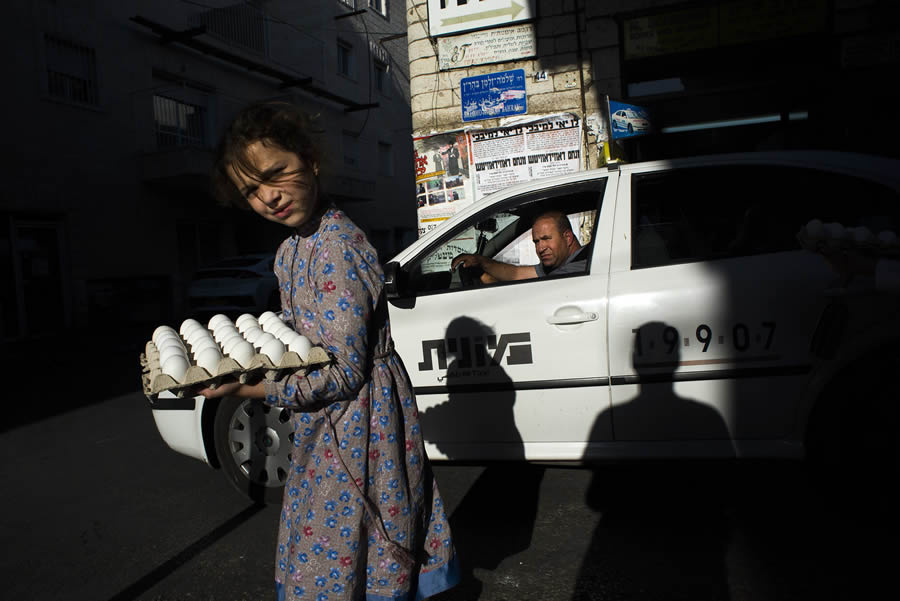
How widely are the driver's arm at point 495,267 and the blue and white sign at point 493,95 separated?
3713mm

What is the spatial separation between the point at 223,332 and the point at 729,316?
2.10 m

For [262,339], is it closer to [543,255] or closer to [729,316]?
[729,316]

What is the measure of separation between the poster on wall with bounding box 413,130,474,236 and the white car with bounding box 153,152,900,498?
3.74 meters

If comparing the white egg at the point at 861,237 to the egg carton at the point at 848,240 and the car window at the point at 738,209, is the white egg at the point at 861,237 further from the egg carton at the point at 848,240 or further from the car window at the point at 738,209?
the car window at the point at 738,209

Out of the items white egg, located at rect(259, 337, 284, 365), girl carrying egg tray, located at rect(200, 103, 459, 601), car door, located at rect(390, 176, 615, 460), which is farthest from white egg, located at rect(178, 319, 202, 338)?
car door, located at rect(390, 176, 615, 460)

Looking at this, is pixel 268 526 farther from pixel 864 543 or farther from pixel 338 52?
pixel 338 52

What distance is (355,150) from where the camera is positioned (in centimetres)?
2367

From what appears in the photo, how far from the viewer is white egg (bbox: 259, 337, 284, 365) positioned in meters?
1.33

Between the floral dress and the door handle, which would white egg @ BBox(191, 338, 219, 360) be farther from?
the door handle

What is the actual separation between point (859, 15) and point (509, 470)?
5.55m

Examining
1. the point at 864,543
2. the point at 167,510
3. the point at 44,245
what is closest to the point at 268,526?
the point at 167,510

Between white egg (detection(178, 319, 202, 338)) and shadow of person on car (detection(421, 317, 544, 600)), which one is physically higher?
white egg (detection(178, 319, 202, 338))

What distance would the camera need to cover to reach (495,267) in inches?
141

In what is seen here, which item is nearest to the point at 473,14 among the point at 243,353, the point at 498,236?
the point at 498,236
